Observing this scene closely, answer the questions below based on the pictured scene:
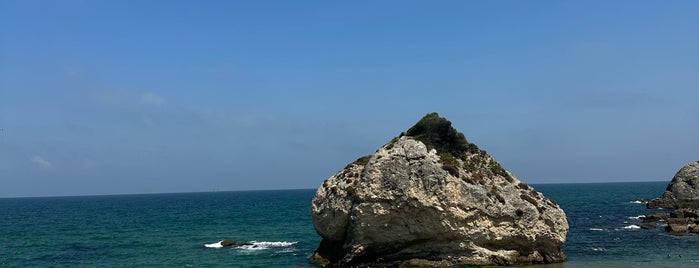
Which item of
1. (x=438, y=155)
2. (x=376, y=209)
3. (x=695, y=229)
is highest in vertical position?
(x=438, y=155)

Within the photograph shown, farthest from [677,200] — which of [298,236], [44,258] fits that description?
[44,258]

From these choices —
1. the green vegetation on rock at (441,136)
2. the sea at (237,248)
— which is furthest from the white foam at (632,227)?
the green vegetation on rock at (441,136)

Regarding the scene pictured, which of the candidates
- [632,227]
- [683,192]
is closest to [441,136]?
[632,227]

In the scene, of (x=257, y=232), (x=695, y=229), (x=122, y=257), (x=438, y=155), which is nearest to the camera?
(x=438, y=155)

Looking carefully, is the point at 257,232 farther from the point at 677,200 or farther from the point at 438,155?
the point at 677,200

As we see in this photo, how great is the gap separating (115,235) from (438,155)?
4891 centimetres

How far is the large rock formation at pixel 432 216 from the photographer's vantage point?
129 ft

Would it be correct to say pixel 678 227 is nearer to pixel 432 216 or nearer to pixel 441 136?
pixel 441 136

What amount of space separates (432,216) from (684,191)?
74.6m

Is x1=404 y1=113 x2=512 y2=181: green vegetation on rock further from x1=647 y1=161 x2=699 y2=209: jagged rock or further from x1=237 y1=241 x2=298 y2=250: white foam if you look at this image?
x1=647 y1=161 x2=699 y2=209: jagged rock

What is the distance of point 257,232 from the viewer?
7094cm

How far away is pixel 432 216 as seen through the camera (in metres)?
39.1

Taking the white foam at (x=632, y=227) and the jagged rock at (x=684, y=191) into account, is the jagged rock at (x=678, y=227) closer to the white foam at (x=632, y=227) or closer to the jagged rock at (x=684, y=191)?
the white foam at (x=632, y=227)

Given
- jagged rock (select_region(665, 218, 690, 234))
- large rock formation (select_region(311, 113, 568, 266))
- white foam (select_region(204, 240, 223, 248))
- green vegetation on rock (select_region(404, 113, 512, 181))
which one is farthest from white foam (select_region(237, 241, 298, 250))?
jagged rock (select_region(665, 218, 690, 234))
